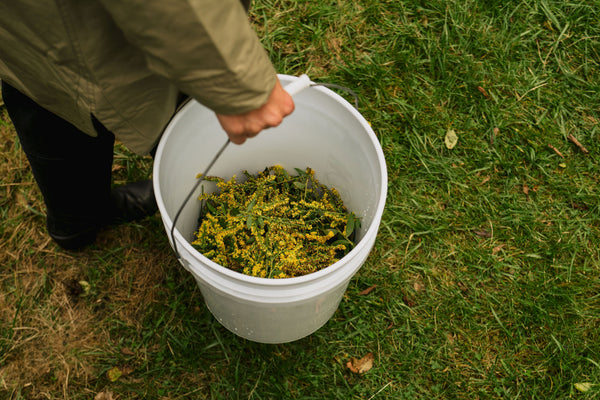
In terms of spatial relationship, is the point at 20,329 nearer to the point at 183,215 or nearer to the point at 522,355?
the point at 183,215

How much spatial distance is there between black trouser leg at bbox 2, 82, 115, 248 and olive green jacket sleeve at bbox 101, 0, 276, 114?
57cm

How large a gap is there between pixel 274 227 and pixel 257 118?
2.06 feet

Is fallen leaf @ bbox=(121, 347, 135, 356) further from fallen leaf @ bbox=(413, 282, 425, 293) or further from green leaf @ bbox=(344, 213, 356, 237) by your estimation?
fallen leaf @ bbox=(413, 282, 425, 293)

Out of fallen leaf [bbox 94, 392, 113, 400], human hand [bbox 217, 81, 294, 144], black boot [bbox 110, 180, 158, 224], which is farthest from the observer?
black boot [bbox 110, 180, 158, 224]

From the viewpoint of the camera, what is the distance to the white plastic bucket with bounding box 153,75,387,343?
1.20m

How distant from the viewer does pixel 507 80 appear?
2307 millimetres

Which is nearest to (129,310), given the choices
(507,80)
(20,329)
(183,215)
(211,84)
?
(20,329)

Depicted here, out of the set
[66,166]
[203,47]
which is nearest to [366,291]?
[66,166]

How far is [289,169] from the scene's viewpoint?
1.83 m

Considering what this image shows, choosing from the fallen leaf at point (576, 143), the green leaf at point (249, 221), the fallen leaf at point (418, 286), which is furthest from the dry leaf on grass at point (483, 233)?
the green leaf at point (249, 221)

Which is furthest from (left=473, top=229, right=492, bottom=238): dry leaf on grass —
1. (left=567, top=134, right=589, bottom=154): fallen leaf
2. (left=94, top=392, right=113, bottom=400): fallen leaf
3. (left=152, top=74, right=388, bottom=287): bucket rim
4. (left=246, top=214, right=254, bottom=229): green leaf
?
(left=94, top=392, right=113, bottom=400): fallen leaf

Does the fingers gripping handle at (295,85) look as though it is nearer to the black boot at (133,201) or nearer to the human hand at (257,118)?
the human hand at (257,118)

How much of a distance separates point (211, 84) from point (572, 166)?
2.00 metres

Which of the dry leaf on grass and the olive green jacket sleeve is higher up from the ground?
the olive green jacket sleeve
